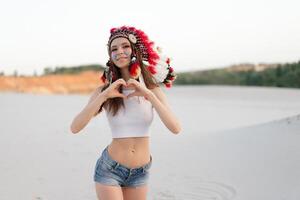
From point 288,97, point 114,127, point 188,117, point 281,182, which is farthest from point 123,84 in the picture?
point 288,97

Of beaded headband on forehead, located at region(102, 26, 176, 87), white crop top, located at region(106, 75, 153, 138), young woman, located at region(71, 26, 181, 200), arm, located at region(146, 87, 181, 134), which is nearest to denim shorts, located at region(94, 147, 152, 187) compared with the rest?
young woman, located at region(71, 26, 181, 200)

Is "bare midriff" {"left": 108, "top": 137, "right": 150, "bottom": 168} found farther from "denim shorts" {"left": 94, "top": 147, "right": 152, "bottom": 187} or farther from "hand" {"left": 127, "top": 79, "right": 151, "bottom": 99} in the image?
"hand" {"left": 127, "top": 79, "right": 151, "bottom": 99}

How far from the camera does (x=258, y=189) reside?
659cm

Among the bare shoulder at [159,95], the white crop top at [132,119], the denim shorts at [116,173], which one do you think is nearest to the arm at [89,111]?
the white crop top at [132,119]

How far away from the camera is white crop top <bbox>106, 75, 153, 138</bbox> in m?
3.29

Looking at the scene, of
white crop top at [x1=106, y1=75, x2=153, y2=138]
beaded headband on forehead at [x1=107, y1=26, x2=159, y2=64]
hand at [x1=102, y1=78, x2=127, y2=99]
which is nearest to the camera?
hand at [x1=102, y1=78, x2=127, y2=99]

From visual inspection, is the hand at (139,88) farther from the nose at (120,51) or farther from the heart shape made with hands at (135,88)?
the nose at (120,51)

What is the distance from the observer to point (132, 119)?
3293 mm

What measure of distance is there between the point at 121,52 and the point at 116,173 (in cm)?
81

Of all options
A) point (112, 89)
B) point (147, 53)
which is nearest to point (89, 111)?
point (112, 89)

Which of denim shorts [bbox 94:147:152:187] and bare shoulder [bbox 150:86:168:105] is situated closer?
denim shorts [bbox 94:147:152:187]

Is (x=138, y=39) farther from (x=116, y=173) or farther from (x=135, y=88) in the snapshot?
(x=116, y=173)

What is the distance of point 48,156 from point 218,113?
11328 millimetres

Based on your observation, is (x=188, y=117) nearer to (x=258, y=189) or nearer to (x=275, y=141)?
(x=275, y=141)
